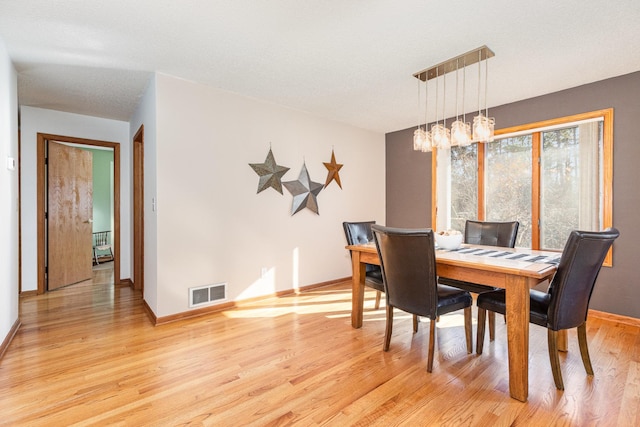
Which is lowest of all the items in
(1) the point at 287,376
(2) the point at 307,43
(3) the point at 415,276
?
(1) the point at 287,376

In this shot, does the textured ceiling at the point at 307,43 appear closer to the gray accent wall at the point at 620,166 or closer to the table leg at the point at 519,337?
the gray accent wall at the point at 620,166

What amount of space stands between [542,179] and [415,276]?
8.60 feet

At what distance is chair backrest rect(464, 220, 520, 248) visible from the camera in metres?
2.95

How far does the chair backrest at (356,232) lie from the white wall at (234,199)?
0.99m

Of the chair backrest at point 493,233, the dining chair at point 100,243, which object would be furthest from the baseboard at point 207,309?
the dining chair at point 100,243

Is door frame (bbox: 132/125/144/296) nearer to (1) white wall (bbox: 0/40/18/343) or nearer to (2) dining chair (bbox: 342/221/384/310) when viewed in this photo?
(1) white wall (bbox: 0/40/18/343)

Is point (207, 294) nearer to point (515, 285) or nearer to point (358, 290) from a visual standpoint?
point (358, 290)

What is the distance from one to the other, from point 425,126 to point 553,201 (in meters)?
1.87

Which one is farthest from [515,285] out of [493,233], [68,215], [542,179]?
[68,215]

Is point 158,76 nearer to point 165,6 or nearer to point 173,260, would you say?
point 165,6

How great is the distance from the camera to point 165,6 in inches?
76.5

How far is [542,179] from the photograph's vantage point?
11.8 ft

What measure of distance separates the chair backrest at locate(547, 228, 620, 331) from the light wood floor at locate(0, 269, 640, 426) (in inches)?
17.7

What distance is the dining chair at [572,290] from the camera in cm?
172
